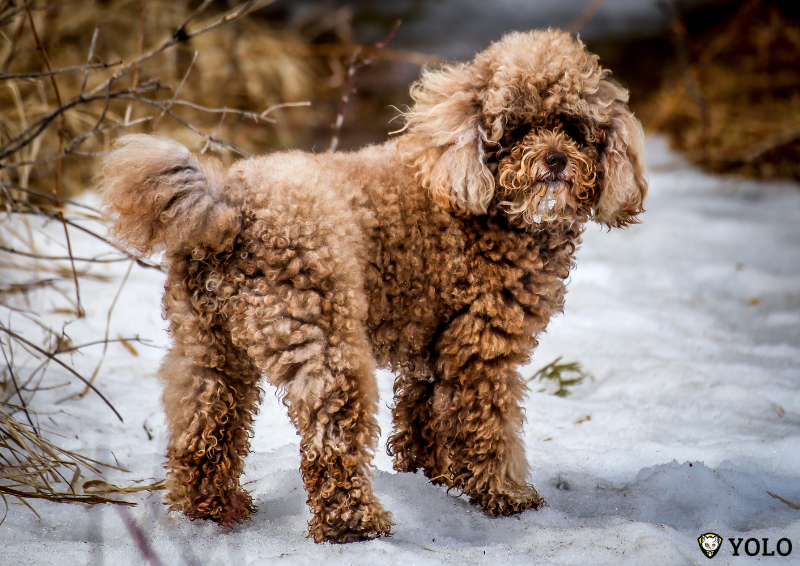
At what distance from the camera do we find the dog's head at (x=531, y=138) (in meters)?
2.22

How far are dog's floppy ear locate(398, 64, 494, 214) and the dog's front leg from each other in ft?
1.25

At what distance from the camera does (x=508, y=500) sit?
2.44m

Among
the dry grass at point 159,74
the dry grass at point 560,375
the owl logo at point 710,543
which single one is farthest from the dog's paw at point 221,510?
the dry grass at point 159,74

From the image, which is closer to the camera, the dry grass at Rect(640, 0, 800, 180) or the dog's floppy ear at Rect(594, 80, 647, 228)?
the dog's floppy ear at Rect(594, 80, 647, 228)

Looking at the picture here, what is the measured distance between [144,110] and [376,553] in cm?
487

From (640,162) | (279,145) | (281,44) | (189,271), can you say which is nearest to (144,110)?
(279,145)

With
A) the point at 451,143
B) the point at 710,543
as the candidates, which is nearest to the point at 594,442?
the point at 710,543

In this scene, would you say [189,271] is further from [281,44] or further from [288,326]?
[281,44]

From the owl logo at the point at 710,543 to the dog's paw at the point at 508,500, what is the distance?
576mm

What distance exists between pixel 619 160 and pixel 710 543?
4.36ft

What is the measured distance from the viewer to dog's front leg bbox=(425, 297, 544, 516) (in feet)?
7.58

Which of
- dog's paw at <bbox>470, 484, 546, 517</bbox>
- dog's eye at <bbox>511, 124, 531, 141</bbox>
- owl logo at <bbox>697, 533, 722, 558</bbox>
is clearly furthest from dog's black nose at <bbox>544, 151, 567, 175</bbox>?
owl logo at <bbox>697, 533, 722, 558</bbox>

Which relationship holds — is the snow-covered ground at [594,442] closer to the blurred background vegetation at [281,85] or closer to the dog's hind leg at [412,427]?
the dog's hind leg at [412,427]

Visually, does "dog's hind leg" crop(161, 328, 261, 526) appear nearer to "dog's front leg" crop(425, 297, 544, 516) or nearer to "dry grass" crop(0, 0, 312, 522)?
"dry grass" crop(0, 0, 312, 522)
